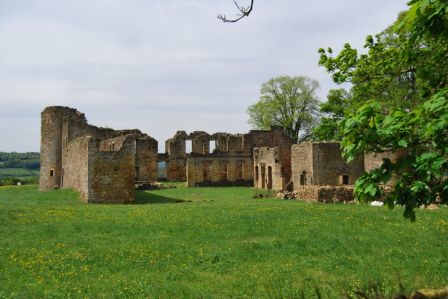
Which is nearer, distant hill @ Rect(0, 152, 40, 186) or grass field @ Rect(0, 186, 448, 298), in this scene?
grass field @ Rect(0, 186, 448, 298)

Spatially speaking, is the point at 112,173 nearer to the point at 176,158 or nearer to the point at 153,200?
the point at 153,200

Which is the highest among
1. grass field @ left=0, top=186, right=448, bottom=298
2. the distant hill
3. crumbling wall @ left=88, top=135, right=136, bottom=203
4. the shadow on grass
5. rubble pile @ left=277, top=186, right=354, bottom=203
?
the distant hill

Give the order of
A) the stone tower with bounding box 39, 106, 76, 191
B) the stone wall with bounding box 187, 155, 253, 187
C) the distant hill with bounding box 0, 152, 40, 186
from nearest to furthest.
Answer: the stone tower with bounding box 39, 106, 76, 191 < the stone wall with bounding box 187, 155, 253, 187 < the distant hill with bounding box 0, 152, 40, 186

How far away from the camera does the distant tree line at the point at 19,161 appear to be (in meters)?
122

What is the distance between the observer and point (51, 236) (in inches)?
523

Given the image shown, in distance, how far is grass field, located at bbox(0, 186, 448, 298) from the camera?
27.5 ft

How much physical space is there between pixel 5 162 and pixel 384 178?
13472cm

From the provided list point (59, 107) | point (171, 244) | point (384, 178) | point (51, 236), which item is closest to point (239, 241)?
point (171, 244)

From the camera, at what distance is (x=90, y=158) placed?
26.1 metres

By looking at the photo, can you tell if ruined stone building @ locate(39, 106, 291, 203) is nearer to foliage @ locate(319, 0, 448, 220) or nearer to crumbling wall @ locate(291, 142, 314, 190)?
crumbling wall @ locate(291, 142, 314, 190)

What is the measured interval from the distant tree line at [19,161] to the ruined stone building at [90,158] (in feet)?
256

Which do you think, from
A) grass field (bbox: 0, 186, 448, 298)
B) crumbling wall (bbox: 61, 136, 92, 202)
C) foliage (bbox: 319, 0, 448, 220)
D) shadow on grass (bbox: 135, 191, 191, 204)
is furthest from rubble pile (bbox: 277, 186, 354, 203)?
foliage (bbox: 319, 0, 448, 220)

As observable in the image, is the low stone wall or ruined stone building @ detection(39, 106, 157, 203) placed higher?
ruined stone building @ detection(39, 106, 157, 203)

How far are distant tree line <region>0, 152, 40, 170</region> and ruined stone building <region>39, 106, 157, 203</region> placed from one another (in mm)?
77893
